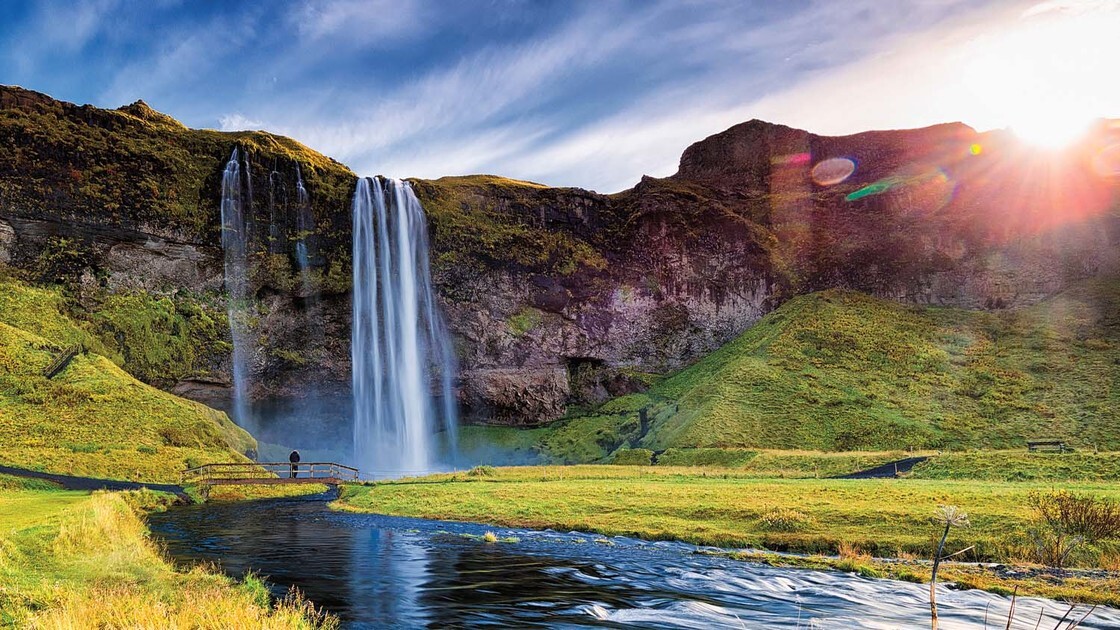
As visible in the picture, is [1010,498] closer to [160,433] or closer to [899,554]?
[899,554]


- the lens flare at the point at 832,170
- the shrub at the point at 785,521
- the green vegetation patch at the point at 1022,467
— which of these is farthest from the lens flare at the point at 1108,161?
the shrub at the point at 785,521

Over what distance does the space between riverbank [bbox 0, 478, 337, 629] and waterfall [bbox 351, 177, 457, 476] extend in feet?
161

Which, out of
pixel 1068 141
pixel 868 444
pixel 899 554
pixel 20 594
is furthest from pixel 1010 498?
pixel 1068 141

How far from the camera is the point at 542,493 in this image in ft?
123

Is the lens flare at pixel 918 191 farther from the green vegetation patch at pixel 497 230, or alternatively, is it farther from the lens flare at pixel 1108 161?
the green vegetation patch at pixel 497 230

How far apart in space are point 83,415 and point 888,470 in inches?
2298

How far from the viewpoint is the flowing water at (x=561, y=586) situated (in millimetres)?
13172

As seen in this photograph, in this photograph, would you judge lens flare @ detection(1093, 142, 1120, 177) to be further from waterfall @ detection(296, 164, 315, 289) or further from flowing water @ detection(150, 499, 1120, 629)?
flowing water @ detection(150, 499, 1120, 629)

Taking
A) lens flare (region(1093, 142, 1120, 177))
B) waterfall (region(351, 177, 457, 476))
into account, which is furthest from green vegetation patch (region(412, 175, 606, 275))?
lens flare (region(1093, 142, 1120, 177))

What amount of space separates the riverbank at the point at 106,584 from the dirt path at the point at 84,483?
11.4 meters

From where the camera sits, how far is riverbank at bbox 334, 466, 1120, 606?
17.5 meters

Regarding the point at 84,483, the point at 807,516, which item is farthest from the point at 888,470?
the point at 84,483

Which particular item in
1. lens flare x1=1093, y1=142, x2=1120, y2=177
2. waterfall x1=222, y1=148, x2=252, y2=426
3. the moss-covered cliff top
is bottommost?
waterfall x1=222, y1=148, x2=252, y2=426

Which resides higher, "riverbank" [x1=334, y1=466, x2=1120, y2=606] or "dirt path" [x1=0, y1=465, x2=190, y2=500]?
"dirt path" [x1=0, y1=465, x2=190, y2=500]
